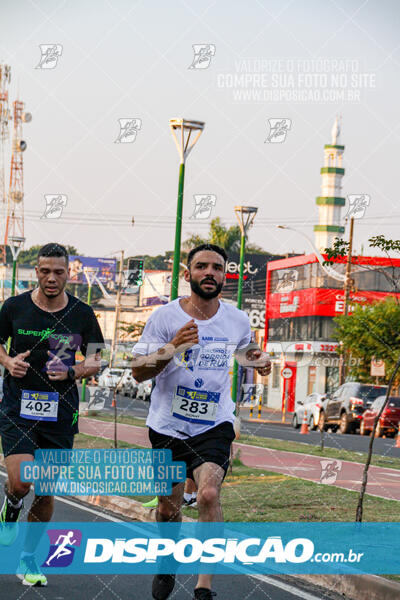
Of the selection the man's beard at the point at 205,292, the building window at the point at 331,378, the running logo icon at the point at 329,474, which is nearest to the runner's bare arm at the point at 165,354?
the man's beard at the point at 205,292

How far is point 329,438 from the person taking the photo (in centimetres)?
2883

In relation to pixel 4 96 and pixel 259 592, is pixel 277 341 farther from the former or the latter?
pixel 259 592

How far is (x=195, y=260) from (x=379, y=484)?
9.01m

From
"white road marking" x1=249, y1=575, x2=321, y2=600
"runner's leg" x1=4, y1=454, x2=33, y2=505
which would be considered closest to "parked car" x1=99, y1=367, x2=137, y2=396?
"white road marking" x1=249, y1=575, x2=321, y2=600

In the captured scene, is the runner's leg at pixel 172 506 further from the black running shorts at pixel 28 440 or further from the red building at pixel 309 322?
the red building at pixel 309 322

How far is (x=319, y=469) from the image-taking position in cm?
1653

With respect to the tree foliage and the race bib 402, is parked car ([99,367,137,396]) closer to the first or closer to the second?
the tree foliage

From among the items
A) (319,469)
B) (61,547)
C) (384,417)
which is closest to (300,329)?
(384,417)

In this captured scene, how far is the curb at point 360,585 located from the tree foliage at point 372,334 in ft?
109

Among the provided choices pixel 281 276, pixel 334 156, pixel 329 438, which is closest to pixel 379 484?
pixel 329 438

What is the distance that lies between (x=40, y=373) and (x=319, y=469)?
1047 cm

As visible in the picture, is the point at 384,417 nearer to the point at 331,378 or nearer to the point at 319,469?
the point at 319,469

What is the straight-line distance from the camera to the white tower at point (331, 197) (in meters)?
99.1

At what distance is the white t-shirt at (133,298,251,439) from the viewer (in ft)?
20.2
